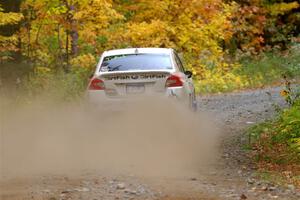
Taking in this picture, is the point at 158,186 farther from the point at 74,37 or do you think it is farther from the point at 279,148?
the point at 74,37

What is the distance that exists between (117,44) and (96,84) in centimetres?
1059

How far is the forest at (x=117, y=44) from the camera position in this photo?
17.7 m

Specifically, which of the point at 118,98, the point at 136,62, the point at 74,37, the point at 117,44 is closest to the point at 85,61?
the point at 74,37

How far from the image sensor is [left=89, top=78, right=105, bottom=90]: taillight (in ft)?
40.4

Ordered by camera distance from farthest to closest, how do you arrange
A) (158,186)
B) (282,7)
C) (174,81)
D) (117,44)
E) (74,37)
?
(282,7), (117,44), (74,37), (174,81), (158,186)

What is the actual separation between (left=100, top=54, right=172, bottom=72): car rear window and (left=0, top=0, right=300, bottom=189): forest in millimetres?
2274

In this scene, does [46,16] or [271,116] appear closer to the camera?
[271,116]

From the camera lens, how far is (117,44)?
2283 centimetres

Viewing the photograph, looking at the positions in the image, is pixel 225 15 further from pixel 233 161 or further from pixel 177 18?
pixel 233 161

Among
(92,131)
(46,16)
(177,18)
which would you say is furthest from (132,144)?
(177,18)

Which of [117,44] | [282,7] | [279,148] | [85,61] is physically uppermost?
[282,7]

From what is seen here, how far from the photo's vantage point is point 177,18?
1006 inches

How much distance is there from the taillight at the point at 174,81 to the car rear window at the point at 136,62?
0.36 meters

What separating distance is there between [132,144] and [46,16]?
9.40 meters
